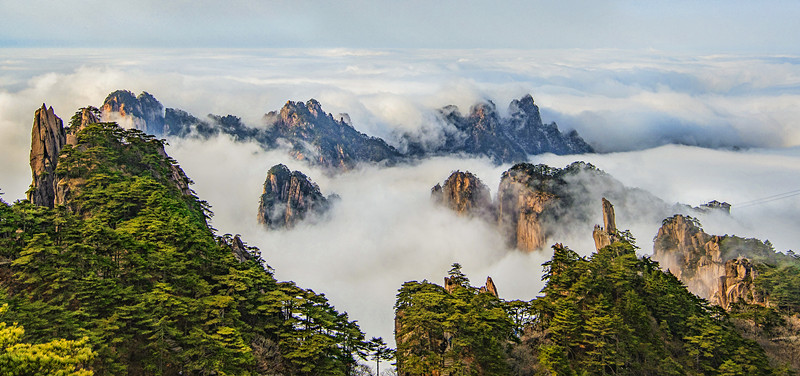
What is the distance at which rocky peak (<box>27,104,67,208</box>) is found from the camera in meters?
69.9

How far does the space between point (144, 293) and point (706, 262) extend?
96.8m

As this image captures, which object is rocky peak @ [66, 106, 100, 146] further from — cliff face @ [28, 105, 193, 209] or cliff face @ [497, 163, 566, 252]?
cliff face @ [497, 163, 566, 252]

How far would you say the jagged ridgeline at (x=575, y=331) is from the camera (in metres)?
55.5

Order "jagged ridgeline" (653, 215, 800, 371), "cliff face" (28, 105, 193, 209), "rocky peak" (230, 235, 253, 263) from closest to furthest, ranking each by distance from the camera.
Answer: "cliff face" (28, 105, 193, 209) → "rocky peak" (230, 235, 253, 263) → "jagged ridgeline" (653, 215, 800, 371)

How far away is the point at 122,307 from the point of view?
145 ft

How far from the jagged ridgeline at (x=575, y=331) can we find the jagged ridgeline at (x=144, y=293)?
7.56 m

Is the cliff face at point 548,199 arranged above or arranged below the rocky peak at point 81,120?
above

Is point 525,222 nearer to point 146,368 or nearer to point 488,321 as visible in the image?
point 488,321

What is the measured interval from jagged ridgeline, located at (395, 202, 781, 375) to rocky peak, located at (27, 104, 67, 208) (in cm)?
4246

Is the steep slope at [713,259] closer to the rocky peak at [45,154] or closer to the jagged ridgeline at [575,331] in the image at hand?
the jagged ridgeline at [575,331]

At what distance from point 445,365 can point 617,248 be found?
33.1m

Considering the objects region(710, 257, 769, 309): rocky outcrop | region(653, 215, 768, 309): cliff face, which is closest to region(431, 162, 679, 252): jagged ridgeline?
region(653, 215, 768, 309): cliff face

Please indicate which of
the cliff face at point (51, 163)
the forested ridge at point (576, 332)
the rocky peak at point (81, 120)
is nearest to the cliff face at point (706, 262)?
the forested ridge at point (576, 332)

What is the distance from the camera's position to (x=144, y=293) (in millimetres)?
47469
